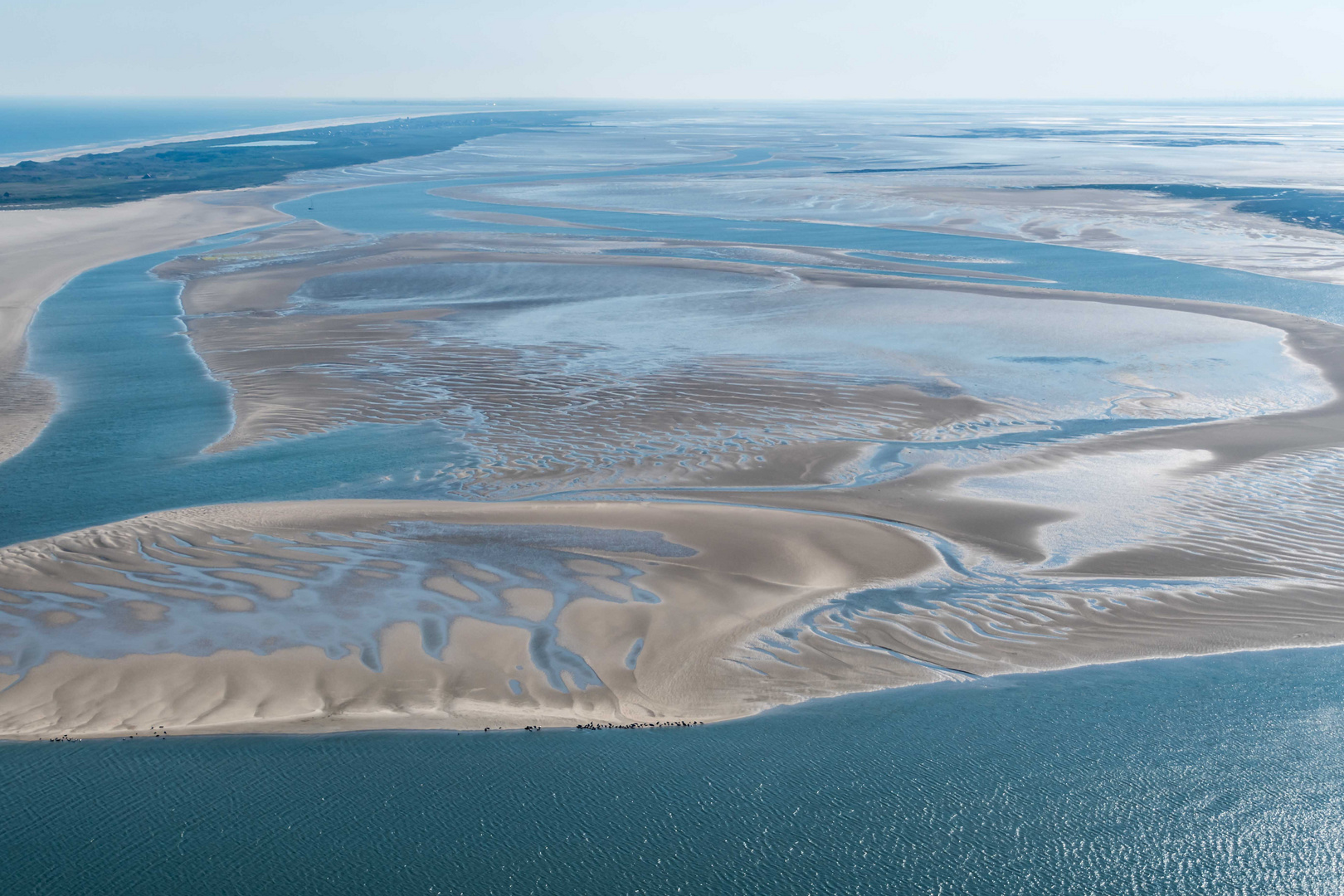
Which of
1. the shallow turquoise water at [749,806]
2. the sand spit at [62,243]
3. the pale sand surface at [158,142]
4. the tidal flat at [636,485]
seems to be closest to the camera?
the shallow turquoise water at [749,806]

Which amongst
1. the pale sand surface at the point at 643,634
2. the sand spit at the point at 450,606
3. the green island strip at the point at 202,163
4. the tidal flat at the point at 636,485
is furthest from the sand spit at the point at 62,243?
the pale sand surface at the point at 643,634

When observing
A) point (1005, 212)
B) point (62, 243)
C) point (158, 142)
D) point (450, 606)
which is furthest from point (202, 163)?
point (450, 606)

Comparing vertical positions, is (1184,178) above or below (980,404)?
above

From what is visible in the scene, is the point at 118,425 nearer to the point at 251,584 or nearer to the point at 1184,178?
the point at 251,584

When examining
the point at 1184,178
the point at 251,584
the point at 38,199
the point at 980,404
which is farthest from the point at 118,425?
the point at 1184,178

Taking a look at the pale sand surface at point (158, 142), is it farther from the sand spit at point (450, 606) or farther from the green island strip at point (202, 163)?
the sand spit at point (450, 606)

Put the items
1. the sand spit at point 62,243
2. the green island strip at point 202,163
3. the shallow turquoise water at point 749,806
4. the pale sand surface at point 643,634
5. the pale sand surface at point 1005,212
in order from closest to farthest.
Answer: the shallow turquoise water at point 749,806 → the pale sand surface at point 643,634 → the sand spit at point 62,243 → the pale sand surface at point 1005,212 → the green island strip at point 202,163

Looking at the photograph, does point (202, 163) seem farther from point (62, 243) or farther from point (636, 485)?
point (636, 485)

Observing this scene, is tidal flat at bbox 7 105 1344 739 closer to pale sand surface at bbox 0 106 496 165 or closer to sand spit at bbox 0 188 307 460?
sand spit at bbox 0 188 307 460
